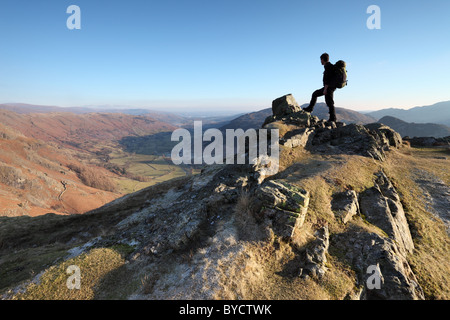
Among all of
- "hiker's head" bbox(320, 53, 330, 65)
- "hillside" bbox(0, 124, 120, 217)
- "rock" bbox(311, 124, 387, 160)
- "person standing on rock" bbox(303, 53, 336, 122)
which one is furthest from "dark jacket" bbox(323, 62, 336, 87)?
"hillside" bbox(0, 124, 120, 217)

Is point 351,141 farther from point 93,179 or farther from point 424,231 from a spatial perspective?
point 93,179

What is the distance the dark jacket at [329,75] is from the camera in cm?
2165

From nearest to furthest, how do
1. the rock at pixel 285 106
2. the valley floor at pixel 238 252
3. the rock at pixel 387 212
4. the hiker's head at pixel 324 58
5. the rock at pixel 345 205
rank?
1. the valley floor at pixel 238 252
2. the rock at pixel 387 212
3. the rock at pixel 345 205
4. the hiker's head at pixel 324 58
5. the rock at pixel 285 106

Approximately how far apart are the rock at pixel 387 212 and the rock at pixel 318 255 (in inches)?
164

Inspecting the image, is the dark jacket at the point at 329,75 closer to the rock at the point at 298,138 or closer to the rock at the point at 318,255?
the rock at the point at 298,138

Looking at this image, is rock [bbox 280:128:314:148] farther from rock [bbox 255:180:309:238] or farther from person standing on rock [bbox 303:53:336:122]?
rock [bbox 255:180:309:238]

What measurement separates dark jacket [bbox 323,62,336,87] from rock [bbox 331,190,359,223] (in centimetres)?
1382

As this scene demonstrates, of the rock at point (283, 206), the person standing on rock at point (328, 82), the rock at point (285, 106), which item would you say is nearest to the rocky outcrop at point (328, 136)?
the rock at point (285, 106)

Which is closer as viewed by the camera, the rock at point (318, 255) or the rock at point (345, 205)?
the rock at point (318, 255)

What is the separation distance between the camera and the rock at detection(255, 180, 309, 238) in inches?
418

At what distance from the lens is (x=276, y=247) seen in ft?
33.0
